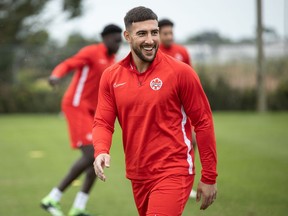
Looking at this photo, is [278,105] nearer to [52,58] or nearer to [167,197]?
[52,58]

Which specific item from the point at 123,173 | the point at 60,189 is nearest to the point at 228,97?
the point at 123,173

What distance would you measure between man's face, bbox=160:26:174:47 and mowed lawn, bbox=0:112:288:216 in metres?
2.41

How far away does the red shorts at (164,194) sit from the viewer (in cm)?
485

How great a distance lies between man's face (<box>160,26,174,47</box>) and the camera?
9711 millimetres

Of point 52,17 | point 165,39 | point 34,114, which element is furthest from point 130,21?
point 52,17

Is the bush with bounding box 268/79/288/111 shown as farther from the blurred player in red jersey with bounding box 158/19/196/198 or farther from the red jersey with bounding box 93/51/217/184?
the red jersey with bounding box 93/51/217/184

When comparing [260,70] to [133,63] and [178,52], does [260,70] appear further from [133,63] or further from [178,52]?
[133,63]

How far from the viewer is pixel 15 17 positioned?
122 feet

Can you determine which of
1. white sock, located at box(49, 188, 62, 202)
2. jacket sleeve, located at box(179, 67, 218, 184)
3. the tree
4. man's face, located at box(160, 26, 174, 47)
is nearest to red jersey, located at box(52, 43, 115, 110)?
white sock, located at box(49, 188, 62, 202)

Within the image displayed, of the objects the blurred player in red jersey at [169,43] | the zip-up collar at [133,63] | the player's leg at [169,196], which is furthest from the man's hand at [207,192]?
the blurred player in red jersey at [169,43]

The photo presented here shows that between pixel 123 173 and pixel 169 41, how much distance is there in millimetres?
3124

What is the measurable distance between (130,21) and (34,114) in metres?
24.6

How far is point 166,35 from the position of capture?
32.1 feet

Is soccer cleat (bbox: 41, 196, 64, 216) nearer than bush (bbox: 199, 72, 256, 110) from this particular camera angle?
Yes
